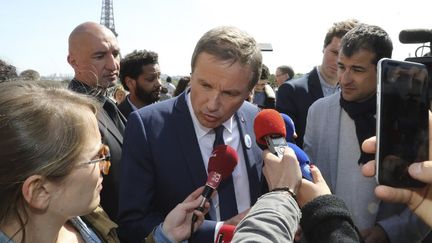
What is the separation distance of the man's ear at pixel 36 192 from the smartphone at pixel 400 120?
112cm

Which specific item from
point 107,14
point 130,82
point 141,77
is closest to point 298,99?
point 141,77

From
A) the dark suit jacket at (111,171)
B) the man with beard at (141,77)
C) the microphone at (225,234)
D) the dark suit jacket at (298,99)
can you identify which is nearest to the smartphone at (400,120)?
the microphone at (225,234)

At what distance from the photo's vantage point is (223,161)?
1653 mm

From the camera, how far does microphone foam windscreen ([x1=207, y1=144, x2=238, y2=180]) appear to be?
1623 mm

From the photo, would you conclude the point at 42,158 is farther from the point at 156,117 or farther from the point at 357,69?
the point at 357,69

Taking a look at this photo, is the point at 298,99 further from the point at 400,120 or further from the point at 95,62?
the point at 400,120

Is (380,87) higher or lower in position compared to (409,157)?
higher

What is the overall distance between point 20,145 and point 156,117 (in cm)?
74

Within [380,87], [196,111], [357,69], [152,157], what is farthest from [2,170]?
Answer: [357,69]

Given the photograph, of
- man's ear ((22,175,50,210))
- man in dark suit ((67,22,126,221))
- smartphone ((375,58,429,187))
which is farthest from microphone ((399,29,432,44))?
man's ear ((22,175,50,210))

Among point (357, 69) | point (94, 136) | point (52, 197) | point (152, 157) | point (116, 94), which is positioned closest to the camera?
point (52, 197)

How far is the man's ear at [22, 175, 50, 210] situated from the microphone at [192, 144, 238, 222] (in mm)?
546

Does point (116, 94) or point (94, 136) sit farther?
point (116, 94)

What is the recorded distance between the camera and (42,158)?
4.30 ft
